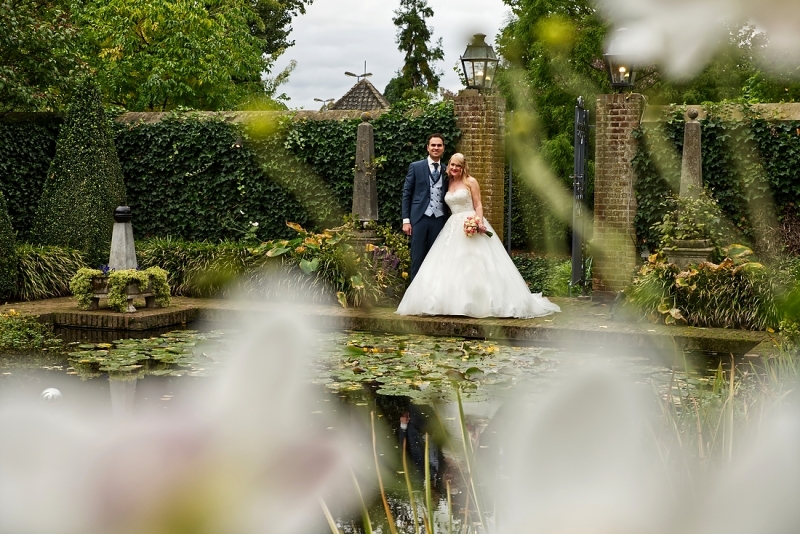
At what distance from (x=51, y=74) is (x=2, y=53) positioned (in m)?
0.65

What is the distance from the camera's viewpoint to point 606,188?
1046 centimetres

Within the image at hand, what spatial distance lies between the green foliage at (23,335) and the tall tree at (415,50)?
3573cm

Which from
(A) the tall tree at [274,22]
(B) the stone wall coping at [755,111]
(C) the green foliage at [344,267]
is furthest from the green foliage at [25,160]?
(A) the tall tree at [274,22]

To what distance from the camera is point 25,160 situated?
12062 mm

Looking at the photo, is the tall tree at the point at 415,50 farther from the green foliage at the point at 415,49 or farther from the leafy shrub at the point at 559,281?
the leafy shrub at the point at 559,281

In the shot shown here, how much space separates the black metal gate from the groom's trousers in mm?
1866

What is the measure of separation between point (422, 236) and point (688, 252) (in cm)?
254

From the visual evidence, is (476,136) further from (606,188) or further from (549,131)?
(549,131)

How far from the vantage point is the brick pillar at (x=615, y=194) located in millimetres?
10289

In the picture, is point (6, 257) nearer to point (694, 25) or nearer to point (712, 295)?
point (712, 295)

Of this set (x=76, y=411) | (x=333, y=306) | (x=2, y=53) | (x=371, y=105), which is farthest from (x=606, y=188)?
(x=371, y=105)

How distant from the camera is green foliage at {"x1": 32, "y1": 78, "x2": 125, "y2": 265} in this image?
1137 cm

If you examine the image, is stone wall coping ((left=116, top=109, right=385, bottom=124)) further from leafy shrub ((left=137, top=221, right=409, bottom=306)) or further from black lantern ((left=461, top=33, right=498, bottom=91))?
leafy shrub ((left=137, top=221, right=409, bottom=306))

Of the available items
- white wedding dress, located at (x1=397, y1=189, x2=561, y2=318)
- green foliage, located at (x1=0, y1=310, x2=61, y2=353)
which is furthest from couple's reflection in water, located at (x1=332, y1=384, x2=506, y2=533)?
green foliage, located at (x1=0, y1=310, x2=61, y2=353)
